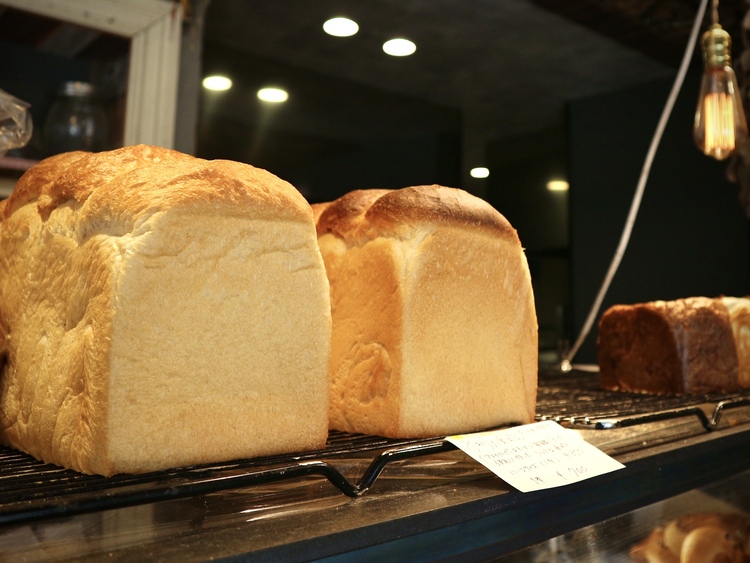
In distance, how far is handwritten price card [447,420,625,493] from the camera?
67 centimetres

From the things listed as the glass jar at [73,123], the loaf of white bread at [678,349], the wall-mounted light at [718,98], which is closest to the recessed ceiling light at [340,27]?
the glass jar at [73,123]

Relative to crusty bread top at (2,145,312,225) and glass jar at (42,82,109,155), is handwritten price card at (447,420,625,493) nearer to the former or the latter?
crusty bread top at (2,145,312,225)

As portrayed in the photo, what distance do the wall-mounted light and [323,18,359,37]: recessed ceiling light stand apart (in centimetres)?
202

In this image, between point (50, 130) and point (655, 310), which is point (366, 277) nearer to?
point (655, 310)

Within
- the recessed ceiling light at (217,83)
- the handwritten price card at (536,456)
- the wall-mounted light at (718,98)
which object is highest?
the recessed ceiling light at (217,83)

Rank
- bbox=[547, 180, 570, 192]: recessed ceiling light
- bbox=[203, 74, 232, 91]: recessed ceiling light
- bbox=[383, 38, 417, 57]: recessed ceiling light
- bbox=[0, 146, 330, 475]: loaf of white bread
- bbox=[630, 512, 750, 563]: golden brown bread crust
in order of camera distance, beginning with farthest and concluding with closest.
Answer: bbox=[547, 180, 570, 192]: recessed ceiling light → bbox=[383, 38, 417, 57]: recessed ceiling light → bbox=[203, 74, 232, 91]: recessed ceiling light → bbox=[630, 512, 750, 563]: golden brown bread crust → bbox=[0, 146, 330, 475]: loaf of white bread

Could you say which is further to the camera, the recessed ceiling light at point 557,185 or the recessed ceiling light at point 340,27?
the recessed ceiling light at point 557,185

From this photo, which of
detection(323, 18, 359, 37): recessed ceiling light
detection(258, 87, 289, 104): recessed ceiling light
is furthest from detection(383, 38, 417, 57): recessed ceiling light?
detection(258, 87, 289, 104): recessed ceiling light

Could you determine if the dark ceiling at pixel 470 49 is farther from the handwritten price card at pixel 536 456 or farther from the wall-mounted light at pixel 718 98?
the handwritten price card at pixel 536 456

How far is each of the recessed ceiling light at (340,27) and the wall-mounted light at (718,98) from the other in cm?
202

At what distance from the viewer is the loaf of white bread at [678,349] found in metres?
1.45

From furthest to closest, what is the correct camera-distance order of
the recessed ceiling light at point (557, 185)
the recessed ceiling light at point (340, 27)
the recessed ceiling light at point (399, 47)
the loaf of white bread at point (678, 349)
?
the recessed ceiling light at point (557, 185) → the recessed ceiling light at point (399, 47) → the recessed ceiling light at point (340, 27) → the loaf of white bread at point (678, 349)

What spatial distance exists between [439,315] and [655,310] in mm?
826

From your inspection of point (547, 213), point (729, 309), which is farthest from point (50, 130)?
point (547, 213)
